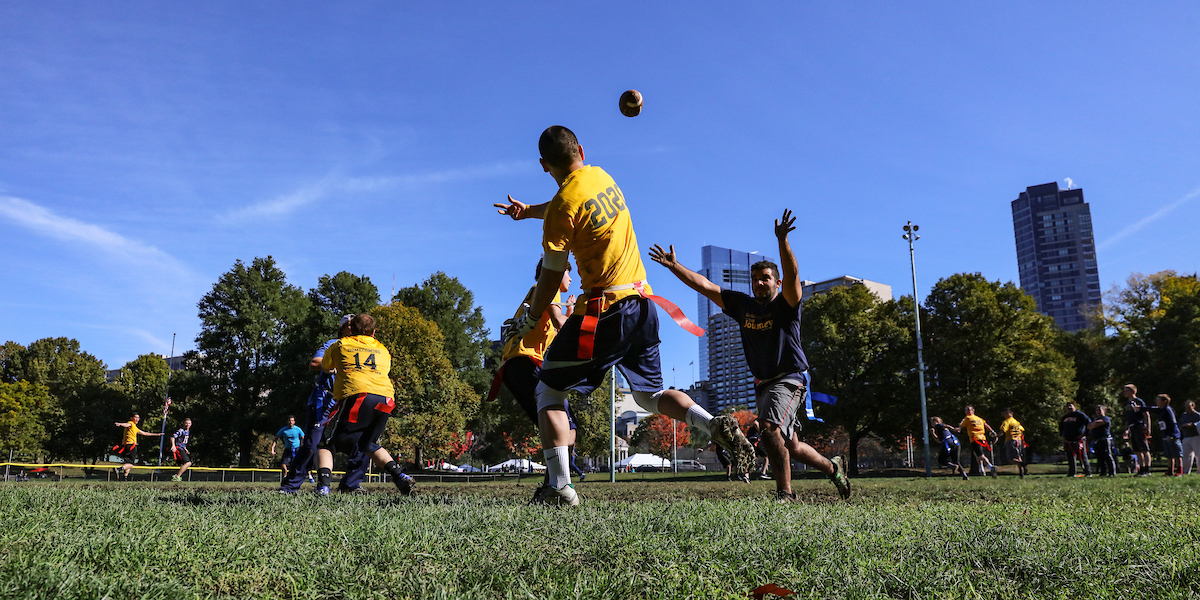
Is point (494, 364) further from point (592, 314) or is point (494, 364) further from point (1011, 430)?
point (592, 314)

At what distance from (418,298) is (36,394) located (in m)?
27.3

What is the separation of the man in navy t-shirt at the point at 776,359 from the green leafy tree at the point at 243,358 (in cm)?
3721

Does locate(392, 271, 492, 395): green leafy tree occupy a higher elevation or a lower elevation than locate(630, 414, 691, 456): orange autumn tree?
higher

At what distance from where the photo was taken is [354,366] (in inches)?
258

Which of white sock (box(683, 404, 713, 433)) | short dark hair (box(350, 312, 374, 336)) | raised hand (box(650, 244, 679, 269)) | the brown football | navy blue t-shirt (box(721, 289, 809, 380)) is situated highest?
the brown football

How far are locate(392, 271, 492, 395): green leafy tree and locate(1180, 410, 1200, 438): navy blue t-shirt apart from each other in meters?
34.0

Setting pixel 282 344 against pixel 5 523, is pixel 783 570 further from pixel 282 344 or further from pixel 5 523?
pixel 282 344

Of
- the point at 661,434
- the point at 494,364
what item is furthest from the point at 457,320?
the point at 661,434

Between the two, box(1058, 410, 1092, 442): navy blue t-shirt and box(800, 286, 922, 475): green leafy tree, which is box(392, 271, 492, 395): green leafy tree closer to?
box(800, 286, 922, 475): green leafy tree

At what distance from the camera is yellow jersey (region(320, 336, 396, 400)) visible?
21.4 ft

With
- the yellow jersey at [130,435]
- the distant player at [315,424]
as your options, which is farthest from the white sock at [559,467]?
the yellow jersey at [130,435]

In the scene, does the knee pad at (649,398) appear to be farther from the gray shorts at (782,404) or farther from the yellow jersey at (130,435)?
the yellow jersey at (130,435)

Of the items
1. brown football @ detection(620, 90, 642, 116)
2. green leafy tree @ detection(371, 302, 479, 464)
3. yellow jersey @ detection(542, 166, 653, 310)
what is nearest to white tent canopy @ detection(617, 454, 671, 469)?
green leafy tree @ detection(371, 302, 479, 464)

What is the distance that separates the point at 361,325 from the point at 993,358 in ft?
107
